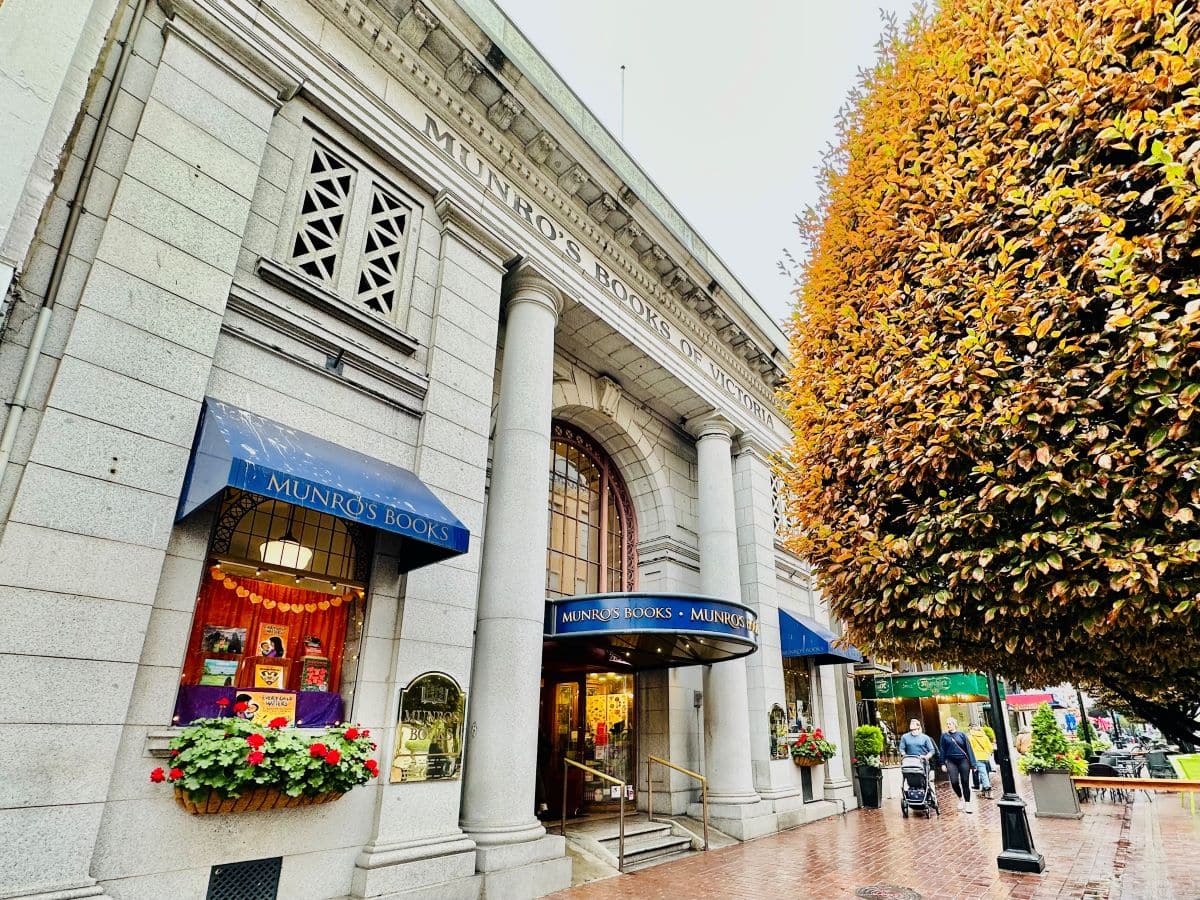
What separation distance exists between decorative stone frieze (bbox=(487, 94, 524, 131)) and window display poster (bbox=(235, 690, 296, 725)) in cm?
781

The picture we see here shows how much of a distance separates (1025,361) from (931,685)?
19.8 metres

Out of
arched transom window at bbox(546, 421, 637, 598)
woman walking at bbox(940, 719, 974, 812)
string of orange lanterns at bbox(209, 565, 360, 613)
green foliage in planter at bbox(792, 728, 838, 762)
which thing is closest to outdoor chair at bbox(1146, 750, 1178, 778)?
woman walking at bbox(940, 719, 974, 812)

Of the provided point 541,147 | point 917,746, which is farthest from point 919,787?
point 541,147

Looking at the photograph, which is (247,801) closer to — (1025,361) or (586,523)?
(1025,361)

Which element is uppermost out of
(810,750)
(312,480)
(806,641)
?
(312,480)

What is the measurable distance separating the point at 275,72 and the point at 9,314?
3.84 meters

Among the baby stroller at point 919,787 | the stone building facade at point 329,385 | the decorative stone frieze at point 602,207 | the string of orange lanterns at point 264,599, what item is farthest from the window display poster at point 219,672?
the baby stroller at point 919,787

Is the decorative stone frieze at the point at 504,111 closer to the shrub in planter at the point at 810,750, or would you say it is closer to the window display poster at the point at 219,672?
the window display poster at the point at 219,672

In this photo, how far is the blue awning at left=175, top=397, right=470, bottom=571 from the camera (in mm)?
5402

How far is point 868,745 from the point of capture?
15.6 metres

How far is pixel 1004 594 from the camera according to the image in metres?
4.53

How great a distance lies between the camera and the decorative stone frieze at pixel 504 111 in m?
9.44

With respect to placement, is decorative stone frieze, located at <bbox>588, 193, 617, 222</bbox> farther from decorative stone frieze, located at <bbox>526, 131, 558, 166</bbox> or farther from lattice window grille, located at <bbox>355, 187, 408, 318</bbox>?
lattice window grille, located at <bbox>355, 187, 408, 318</bbox>

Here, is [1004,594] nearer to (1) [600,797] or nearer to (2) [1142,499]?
(2) [1142,499]
